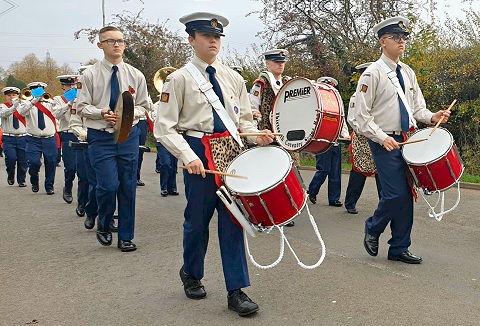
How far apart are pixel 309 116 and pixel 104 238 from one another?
2.68 meters

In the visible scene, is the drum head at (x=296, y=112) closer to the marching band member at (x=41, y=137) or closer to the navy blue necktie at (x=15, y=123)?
the marching band member at (x=41, y=137)

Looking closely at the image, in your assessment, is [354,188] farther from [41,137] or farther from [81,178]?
[41,137]

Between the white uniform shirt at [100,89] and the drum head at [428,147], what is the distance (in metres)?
2.74

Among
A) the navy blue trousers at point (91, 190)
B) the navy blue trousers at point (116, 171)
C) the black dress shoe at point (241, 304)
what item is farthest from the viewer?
the navy blue trousers at point (91, 190)

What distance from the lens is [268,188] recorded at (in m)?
3.88

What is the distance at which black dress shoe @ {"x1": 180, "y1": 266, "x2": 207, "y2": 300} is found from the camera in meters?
4.71

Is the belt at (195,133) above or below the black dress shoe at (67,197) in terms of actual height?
above

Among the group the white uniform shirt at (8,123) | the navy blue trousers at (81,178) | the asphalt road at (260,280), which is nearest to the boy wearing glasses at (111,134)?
the asphalt road at (260,280)

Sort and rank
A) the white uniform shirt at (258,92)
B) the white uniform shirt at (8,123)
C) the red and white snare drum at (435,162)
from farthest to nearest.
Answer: the white uniform shirt at (8,123), the white uniform shirt at (258,92), the red and white snare drum at (435,162)

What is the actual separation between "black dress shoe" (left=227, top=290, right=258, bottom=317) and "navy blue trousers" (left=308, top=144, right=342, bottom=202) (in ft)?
15.7

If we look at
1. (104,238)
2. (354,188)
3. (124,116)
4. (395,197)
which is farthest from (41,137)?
(395,197)

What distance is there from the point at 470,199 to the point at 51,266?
6256 millimetres

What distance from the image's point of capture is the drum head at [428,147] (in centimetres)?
523

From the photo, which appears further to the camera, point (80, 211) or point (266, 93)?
point (80, 211)
